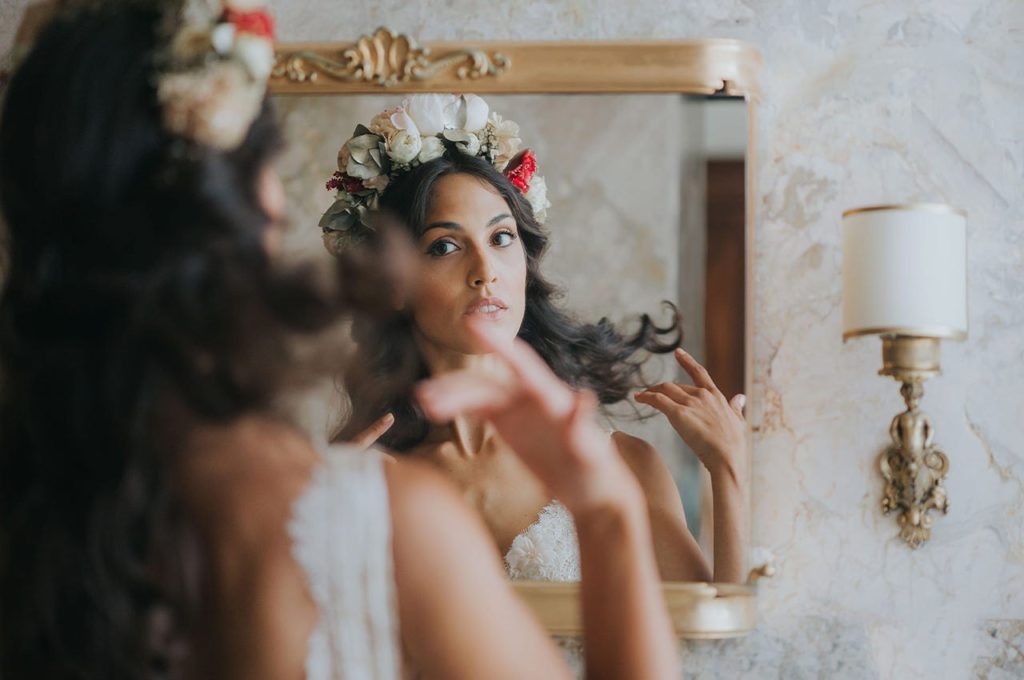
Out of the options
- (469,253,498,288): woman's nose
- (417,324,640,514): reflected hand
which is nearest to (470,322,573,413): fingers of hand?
(417,324,640,514): reflected hand

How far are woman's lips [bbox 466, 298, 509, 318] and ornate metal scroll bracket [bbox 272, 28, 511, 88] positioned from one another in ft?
1.30

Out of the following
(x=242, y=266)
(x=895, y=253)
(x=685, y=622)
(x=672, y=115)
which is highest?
(x=672, y=115)

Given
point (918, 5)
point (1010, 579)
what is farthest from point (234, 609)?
point (918, 5)

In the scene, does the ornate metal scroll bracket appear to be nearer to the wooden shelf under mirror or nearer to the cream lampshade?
the cream lampshade

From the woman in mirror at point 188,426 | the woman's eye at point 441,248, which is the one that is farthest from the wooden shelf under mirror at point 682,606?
the woman in mirror at point 188,426

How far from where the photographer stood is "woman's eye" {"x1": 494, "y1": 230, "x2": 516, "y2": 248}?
189 centimetres

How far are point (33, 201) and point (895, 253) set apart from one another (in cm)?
146

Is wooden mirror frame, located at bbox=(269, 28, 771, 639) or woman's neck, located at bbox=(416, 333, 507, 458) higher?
wooden mirror frame, located at bbox=(269, 28, 771, 639)

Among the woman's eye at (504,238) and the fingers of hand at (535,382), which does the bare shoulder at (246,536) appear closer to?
the fingers of hand at (535,382)

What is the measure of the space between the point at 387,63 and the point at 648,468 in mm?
817

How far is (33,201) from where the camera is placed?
2.50ft

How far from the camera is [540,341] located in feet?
6.30

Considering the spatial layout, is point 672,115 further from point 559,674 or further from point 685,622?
point 559,674

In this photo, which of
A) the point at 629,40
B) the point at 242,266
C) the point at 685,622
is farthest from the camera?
the point at 629,40
